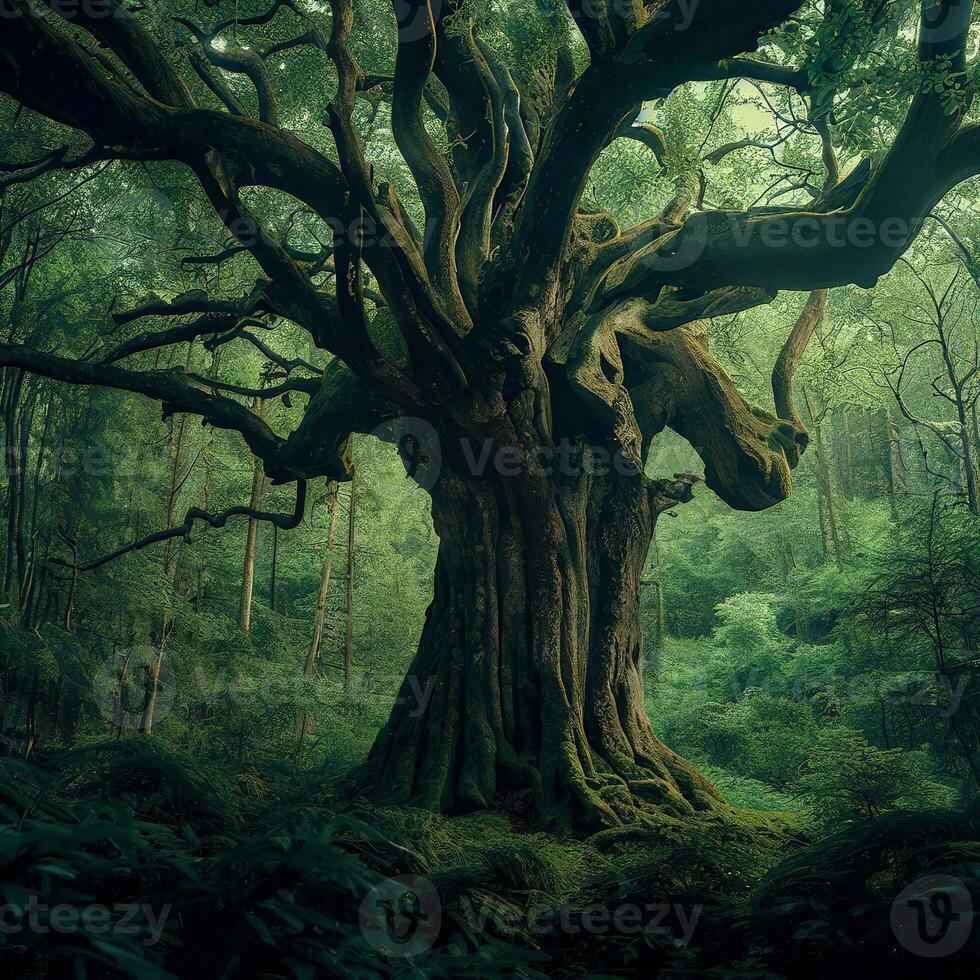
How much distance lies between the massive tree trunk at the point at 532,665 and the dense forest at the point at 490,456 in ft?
0.11

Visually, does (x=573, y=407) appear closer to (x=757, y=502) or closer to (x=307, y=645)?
(x=757, y=502)

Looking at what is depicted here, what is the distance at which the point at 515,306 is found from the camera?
5.72 metres
